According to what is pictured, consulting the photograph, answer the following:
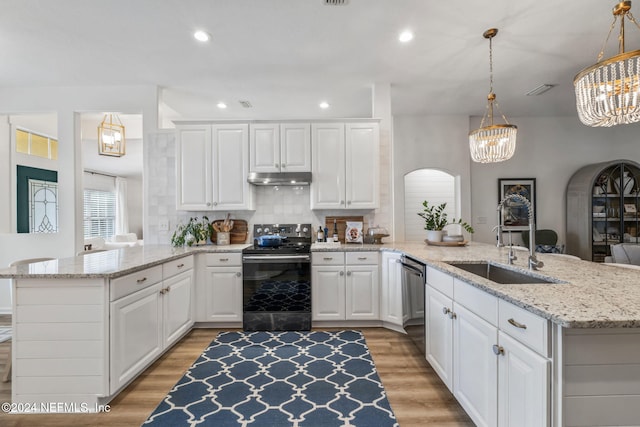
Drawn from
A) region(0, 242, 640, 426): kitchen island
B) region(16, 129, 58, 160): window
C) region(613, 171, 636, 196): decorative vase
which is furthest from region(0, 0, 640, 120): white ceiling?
region(0, 242, 640, 426): kitchen island

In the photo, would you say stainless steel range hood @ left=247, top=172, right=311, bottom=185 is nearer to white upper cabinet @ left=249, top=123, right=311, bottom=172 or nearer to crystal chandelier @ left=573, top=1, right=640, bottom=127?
white upper cabinet @ left=249, top=123, right=311, bottom=172

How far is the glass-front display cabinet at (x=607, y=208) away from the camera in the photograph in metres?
4.68

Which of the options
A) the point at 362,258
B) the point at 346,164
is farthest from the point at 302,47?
the point at 362,258

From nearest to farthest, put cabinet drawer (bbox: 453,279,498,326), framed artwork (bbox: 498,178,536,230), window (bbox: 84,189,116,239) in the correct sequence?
cabinet drawer (bbox: 453,279,498,326) → framed artwork (bbox: 498,178,536,230) → window (bbox: 84,189,116,239)

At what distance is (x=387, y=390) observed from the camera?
84.6 inches

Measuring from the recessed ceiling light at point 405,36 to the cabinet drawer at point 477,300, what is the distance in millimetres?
2086

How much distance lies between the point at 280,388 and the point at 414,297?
48.3 inches

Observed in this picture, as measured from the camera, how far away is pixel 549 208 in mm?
5156

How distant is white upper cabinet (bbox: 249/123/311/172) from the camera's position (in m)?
3.66

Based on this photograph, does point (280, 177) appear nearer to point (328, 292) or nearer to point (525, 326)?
point (328, 292)

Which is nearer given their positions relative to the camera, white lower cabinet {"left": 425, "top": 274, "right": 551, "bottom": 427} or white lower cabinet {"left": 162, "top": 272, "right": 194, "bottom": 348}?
white lower cabinet {"left": 425, "top": 274, "right": 551, "bottom": 427}

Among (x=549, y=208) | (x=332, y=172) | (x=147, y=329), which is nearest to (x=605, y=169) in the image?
(x=549, y=208)

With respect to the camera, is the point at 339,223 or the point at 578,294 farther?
the point at 339,223

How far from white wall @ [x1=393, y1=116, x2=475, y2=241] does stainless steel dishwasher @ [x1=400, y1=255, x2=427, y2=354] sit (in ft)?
7.54
